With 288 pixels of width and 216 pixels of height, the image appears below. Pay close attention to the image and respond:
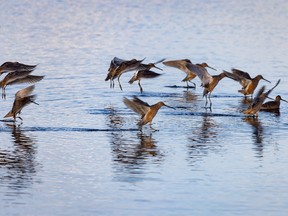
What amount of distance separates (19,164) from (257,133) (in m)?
3.50

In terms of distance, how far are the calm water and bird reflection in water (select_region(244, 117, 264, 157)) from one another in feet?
0.04

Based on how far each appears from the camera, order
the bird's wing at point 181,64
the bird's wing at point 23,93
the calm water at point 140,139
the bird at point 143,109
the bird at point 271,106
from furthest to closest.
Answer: the bird's wing at point 181,64
the bird at point 271,106
the bird's wing at point 23,93
the bird at point 143,109
the calm water at point 140,139

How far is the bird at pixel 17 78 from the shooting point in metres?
17.6

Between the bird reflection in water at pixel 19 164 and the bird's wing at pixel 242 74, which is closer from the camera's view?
the bird reflection in water at pixel 19 164

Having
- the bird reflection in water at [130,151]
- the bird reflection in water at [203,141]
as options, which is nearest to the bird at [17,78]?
the bird reflection in water at [130,151]

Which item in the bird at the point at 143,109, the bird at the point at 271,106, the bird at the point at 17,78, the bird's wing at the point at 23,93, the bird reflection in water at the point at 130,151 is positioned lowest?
the bird reflection in water at the point at 130,151

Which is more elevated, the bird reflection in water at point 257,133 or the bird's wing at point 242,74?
the bird's wing at point 242,74

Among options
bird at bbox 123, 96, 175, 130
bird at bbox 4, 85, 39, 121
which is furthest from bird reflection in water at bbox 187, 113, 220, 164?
bird at bbox 4, 85, 39, 121

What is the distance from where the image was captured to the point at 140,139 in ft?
45.9

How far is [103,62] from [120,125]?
767cm

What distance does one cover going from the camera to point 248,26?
1170 inches

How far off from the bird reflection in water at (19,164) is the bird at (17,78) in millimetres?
3312

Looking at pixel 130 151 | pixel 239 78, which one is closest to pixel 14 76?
pixel 239 78

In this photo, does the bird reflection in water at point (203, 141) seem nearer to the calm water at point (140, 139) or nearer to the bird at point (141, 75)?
the calm water at point (140, 139)
